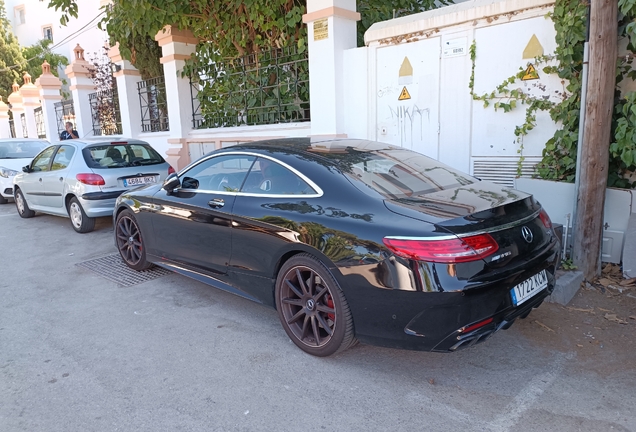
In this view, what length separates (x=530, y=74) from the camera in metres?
5.42

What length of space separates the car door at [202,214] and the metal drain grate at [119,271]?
63cm

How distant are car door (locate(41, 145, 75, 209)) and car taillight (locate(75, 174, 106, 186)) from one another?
52cm

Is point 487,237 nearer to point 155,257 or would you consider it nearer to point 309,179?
point 309,179

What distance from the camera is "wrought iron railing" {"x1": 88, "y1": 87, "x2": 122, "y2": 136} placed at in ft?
48.6

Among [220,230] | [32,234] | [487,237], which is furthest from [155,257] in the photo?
[32,234]

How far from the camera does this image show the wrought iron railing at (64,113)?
691 inches

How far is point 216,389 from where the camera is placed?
123 inches

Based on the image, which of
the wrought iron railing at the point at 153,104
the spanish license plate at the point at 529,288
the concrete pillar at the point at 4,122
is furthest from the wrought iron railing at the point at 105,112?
the spanish license plate at the point at 529,288

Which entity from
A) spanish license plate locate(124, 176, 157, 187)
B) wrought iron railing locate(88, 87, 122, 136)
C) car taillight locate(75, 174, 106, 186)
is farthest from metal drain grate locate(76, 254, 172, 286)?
wrought iron railing locate(88, 87, 122, 136)

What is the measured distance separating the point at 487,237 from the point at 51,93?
65.7 ft

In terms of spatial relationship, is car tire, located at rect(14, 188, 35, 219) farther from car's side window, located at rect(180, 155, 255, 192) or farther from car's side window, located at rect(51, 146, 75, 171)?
car's side window, located at rect(180, 155, 255, 192)

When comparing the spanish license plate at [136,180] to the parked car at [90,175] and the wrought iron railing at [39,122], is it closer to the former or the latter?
the parked car at [90,175]

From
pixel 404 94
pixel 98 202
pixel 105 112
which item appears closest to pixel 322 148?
pixel 404 94

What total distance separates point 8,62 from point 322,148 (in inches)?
1331
